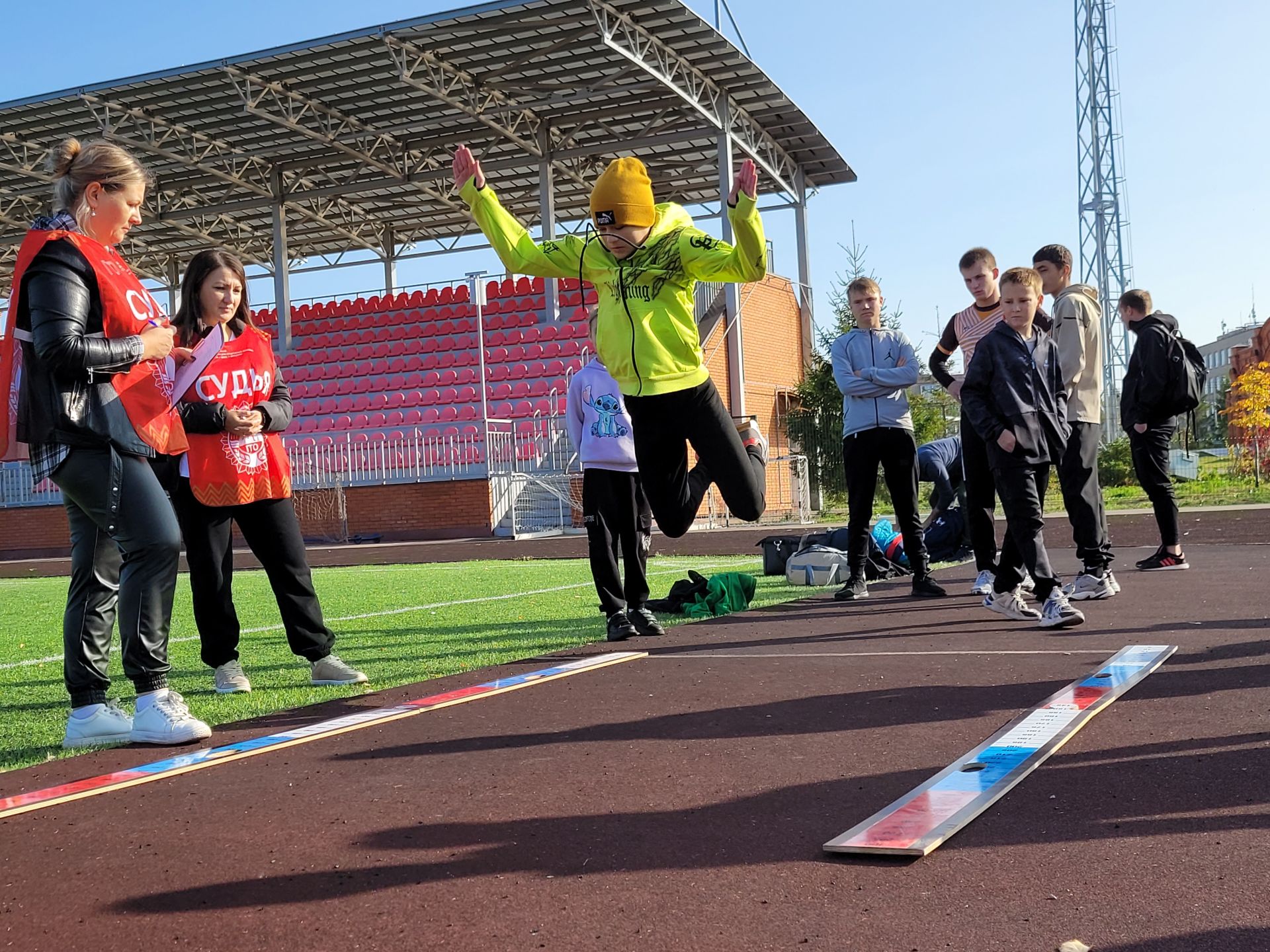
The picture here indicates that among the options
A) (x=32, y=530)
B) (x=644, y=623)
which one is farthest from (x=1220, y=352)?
(x=644, y=623)

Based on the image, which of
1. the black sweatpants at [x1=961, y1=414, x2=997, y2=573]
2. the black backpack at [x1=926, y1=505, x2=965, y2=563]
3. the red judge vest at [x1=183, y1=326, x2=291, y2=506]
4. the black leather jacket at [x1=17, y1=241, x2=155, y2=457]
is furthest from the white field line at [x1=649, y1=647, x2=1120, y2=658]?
the black backpack at [x1=926, y1=505, x2=965, y2=563]

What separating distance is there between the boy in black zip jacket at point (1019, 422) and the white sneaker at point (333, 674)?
3153 mm

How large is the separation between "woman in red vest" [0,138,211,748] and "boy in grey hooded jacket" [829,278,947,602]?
15.6 ft

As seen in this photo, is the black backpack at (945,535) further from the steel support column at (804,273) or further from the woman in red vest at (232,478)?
the steel support column at (804,273)

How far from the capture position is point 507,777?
11.1 feet

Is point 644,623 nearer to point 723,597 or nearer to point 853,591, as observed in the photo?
point 723,597

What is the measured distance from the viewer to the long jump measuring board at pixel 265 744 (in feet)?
11.1

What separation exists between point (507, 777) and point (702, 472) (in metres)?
2.79

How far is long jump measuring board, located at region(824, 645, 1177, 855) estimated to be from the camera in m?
2.56

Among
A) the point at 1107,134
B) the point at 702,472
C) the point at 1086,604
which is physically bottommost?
the point at 1086,604

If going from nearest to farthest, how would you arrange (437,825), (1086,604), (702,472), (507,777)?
(437,825) < (507,777) < (702,472) < (1086,604)

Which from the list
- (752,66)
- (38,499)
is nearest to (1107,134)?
(752,66)

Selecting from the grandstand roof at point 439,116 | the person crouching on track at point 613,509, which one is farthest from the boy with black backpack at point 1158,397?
the grandstand roof at point 439,116

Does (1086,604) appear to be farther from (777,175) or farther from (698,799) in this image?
(777,175)
